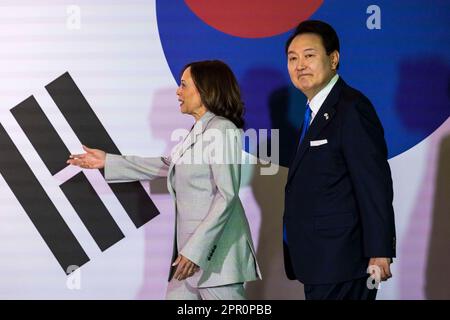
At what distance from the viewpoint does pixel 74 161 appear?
3.58 meters

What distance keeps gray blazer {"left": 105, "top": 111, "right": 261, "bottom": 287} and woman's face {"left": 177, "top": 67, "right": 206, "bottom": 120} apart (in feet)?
0.21

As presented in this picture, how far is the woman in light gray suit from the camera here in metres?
2.87

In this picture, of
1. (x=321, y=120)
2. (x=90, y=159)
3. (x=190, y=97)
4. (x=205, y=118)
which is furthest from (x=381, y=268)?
(x=90, y=159)

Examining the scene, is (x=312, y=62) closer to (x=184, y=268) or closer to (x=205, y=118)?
(x=205, y=118)

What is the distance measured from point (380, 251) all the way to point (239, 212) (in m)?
0.68

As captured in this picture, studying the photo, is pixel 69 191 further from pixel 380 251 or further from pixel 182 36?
pixel 380 251

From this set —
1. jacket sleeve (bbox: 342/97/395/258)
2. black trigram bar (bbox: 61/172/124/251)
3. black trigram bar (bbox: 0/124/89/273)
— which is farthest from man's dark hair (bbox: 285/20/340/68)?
black trigram bar (bbox: 0/124/89/273)

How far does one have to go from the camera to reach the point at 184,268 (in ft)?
9.34

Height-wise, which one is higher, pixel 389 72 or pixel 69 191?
pixel 389 72

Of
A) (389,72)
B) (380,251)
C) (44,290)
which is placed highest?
(389,72)

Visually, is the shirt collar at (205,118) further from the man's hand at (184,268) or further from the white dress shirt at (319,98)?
the man's hand at (184,268)

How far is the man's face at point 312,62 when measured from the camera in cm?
287
